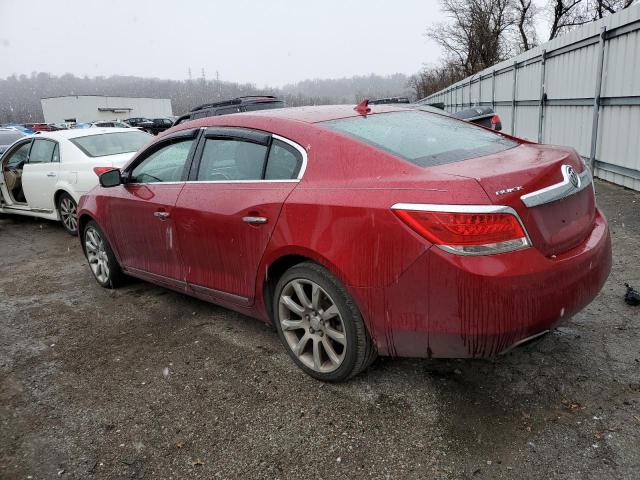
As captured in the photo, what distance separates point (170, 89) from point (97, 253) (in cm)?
14951

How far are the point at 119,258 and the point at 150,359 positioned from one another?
1.47 m

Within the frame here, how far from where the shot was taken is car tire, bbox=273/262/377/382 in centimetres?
275

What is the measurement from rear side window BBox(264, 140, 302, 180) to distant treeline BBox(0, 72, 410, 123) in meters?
73.9

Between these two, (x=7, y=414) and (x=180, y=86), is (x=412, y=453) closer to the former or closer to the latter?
(x=7, y=414)

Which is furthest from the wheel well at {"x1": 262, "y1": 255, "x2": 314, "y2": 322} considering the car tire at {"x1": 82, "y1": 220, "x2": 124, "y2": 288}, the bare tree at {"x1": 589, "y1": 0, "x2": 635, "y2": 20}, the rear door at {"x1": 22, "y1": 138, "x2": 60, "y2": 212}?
the bare tree at {"x1": 589, "y1": 0, "x2": 635, "y2": 20}

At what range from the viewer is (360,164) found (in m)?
2.74

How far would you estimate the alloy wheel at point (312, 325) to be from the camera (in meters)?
2.88

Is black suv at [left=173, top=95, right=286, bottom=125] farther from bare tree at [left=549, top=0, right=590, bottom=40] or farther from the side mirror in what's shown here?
bare tree at [left=549, top=0, right=590, bottom=40]

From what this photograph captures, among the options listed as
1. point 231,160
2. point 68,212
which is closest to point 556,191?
point 231,160

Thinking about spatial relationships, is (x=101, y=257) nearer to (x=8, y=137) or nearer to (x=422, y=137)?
(x=422, y=137)

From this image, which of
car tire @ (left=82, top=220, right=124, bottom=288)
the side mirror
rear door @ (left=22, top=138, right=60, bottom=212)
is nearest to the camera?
the side mirror

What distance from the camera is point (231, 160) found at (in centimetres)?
347

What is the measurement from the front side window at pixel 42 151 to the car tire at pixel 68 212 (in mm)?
675

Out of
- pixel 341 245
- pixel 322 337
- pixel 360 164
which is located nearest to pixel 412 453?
pixel 322 337
